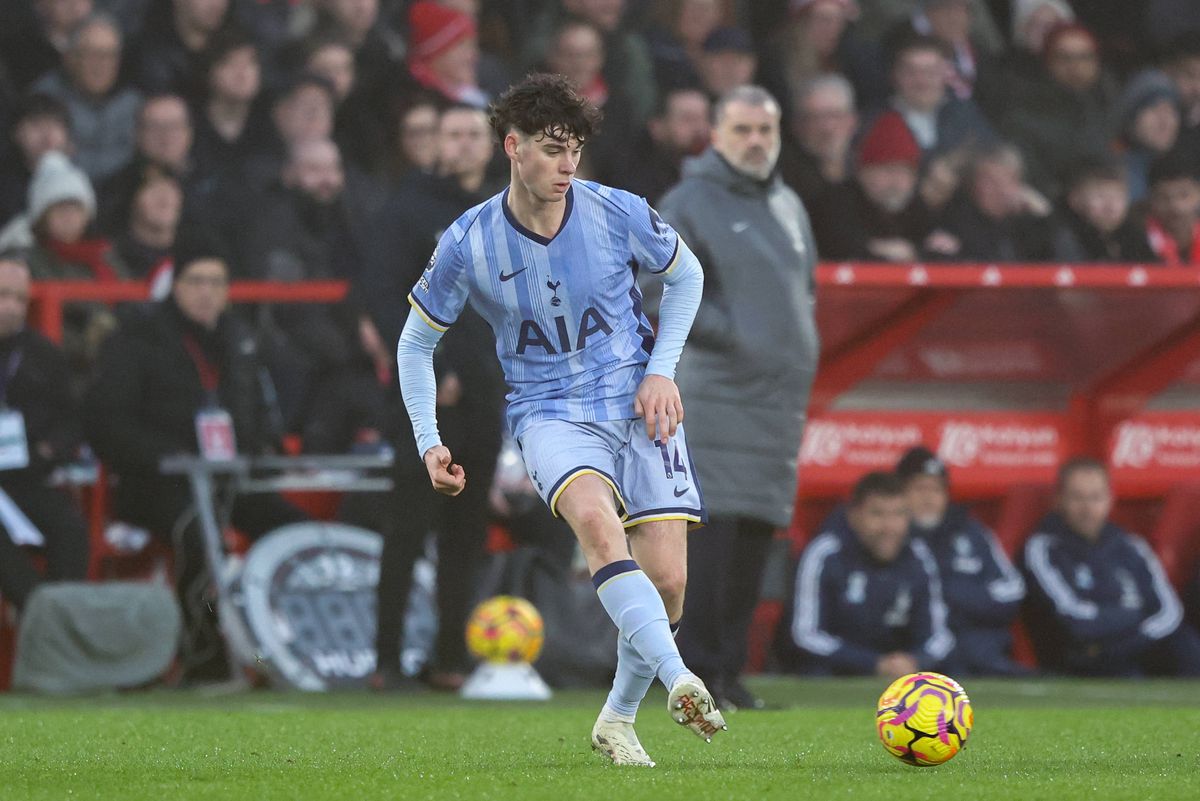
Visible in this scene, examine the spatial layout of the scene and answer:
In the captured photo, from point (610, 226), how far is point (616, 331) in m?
0.30

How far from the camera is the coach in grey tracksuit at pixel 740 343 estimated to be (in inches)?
331

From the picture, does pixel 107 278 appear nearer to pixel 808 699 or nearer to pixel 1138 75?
pixel 808 699

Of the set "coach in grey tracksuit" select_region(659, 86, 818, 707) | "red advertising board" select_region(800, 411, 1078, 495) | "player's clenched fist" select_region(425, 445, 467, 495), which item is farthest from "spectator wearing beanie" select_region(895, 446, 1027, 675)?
"player's clenched fist" select_region(425, 445, 467, 495)

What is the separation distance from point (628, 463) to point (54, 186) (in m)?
5.46

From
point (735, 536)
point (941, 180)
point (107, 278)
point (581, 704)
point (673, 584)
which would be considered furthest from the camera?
point (941, 180)

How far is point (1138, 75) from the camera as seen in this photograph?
15.6 metres

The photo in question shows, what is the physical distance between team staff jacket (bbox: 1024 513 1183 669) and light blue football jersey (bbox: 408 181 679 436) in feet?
19.7

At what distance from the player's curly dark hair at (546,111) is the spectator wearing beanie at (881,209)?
254 inches

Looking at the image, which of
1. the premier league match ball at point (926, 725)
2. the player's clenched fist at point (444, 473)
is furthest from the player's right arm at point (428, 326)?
the premier league match ball at point (926, 725)

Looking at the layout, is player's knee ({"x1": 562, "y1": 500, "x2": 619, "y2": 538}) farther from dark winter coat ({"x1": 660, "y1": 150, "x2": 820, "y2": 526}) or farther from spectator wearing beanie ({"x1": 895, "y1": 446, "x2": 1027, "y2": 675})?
spectator wearing beanie ({"x1": 895, "y1": 446, "x2": 1027, "y2": 675})

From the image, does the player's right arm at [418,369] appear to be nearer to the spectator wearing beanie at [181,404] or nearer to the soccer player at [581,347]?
the soccer player at [581,347]

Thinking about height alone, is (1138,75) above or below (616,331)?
above

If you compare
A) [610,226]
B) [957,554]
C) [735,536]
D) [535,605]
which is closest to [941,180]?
[957,554]

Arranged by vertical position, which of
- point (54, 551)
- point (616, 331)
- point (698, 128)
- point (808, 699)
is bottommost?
point (808, 699)
